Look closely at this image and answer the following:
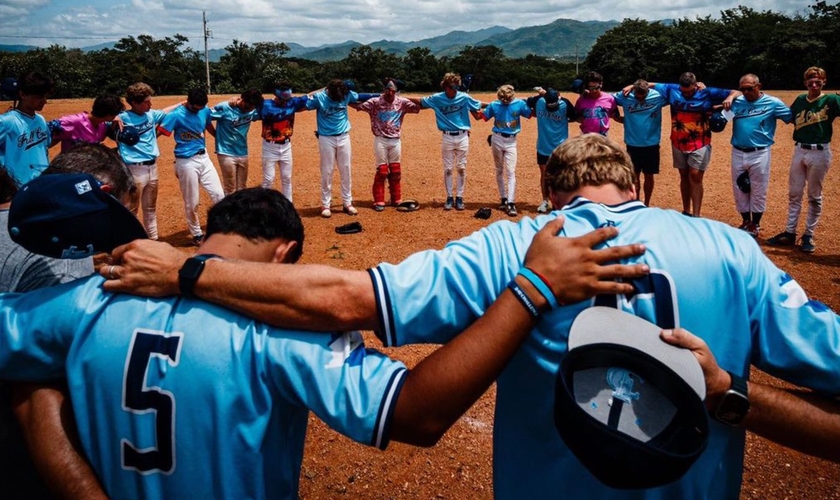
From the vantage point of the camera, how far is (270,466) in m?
1.73

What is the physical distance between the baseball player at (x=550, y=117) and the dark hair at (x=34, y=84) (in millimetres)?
7553

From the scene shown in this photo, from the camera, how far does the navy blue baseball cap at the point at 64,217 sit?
170 cm

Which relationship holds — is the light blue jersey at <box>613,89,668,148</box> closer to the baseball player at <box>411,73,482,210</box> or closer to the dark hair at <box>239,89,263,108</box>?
the baseball player at <box>411,73,482,210</box>

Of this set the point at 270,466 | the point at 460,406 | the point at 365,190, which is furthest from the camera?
the point at 365,190

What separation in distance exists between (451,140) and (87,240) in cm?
958

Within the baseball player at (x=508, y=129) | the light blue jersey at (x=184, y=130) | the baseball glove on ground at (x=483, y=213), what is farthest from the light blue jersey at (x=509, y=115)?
the light blue jersey at (x=184, y=130)

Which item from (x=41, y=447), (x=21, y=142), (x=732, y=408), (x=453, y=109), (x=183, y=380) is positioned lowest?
(x=41, y=447)

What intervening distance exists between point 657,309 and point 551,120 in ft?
30.7

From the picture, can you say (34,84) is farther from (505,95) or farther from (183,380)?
(505,95)

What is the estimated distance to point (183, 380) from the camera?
62.4 inches

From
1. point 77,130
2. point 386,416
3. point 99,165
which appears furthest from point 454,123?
point 386,416

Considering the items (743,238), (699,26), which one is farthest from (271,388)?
(699,26)

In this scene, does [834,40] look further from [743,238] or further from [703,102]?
[743,238]

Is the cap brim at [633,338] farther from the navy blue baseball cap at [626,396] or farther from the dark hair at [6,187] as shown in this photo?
the dark hair at [6,187]
